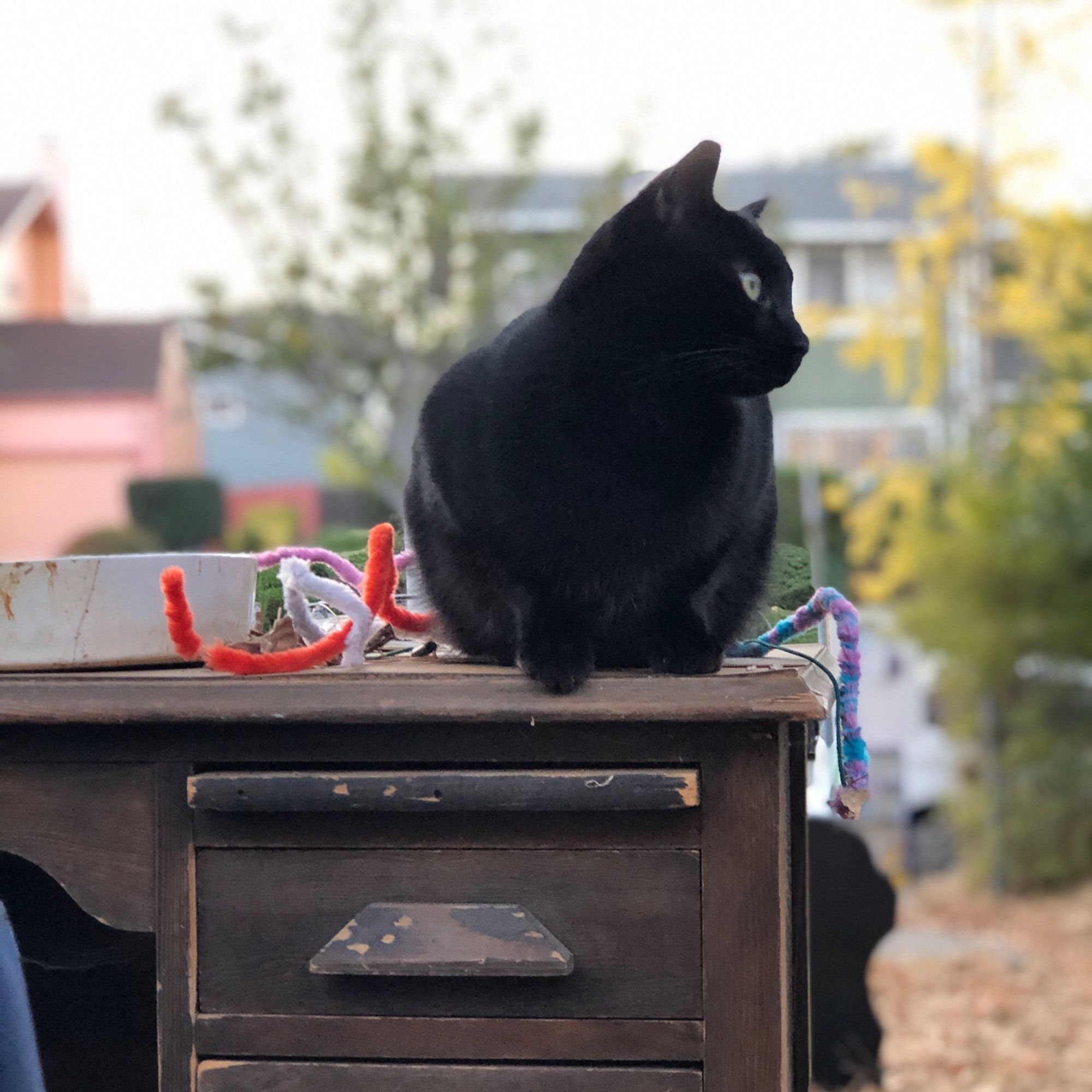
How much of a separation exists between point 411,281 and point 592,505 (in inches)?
402

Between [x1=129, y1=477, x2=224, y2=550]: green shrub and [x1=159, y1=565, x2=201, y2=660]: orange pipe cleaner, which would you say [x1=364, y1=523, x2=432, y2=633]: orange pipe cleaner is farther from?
[x1=129, y1=477, x2=224, y2=550]: green shrub

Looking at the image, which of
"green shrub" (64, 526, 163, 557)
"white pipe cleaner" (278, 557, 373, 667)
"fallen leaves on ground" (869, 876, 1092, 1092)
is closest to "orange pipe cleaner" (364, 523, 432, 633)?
"white pipe cleaner" (278, 557, 373, 667)

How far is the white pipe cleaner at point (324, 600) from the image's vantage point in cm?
94

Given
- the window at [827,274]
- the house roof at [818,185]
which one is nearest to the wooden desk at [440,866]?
the house roof at [818,185]

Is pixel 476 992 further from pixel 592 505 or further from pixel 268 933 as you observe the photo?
pixel 592 505

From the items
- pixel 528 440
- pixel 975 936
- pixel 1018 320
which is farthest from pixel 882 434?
pixel 528 440

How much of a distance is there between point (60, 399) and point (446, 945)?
13638 millimetres

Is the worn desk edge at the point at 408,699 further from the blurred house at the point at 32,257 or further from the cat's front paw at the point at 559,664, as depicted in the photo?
the blurred house at the point at 32,257

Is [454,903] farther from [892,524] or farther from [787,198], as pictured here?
[787,198]

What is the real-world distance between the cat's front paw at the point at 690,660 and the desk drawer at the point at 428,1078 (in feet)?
0.84

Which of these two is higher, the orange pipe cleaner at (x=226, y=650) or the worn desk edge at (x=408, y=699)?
the orange pipe cleaner at (x=226, y=650)

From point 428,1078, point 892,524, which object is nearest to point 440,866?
point 428,1078

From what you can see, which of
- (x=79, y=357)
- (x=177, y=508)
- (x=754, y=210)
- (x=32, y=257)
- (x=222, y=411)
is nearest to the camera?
(x=754, y=210)

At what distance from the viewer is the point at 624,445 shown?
2.94 ft
